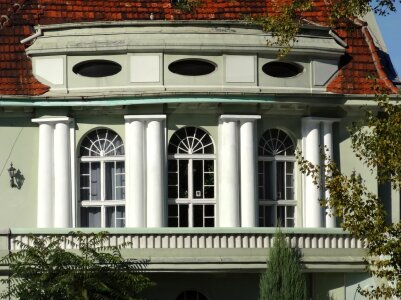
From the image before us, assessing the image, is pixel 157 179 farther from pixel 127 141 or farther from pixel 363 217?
pixel 363 217

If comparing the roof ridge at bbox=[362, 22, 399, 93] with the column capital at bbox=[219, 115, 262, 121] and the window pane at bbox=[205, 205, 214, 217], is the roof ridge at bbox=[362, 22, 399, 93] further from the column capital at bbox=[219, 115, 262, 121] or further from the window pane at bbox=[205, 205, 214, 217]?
the window pane at bbox=[205, 205, 214, 217]

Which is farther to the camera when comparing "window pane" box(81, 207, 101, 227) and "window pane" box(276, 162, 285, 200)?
"window pane" box(276, 162, 285, 200)

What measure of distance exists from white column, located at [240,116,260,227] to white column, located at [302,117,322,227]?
4.97ft

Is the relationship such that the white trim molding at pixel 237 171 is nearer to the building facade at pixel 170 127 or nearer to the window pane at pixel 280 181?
the building facade at pixel 170 127

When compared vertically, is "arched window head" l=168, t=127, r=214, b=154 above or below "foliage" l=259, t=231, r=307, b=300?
above

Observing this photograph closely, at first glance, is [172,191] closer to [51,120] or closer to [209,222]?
[209,222]

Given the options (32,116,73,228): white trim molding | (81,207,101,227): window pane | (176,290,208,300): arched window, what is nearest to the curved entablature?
(32,116,73,228): white trim molding

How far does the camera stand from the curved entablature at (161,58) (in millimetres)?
41156

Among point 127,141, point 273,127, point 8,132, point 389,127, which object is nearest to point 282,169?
point 273,127

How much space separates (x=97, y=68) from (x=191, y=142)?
124 inches

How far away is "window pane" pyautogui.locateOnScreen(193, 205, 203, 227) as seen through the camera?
136ft

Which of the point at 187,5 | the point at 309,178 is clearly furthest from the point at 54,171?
the point at 309,178

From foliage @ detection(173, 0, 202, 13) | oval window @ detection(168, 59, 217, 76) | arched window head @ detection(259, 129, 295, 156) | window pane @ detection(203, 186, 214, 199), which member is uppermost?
foliage @ detection(173, 0, 202, 13)

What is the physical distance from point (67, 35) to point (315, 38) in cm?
662
